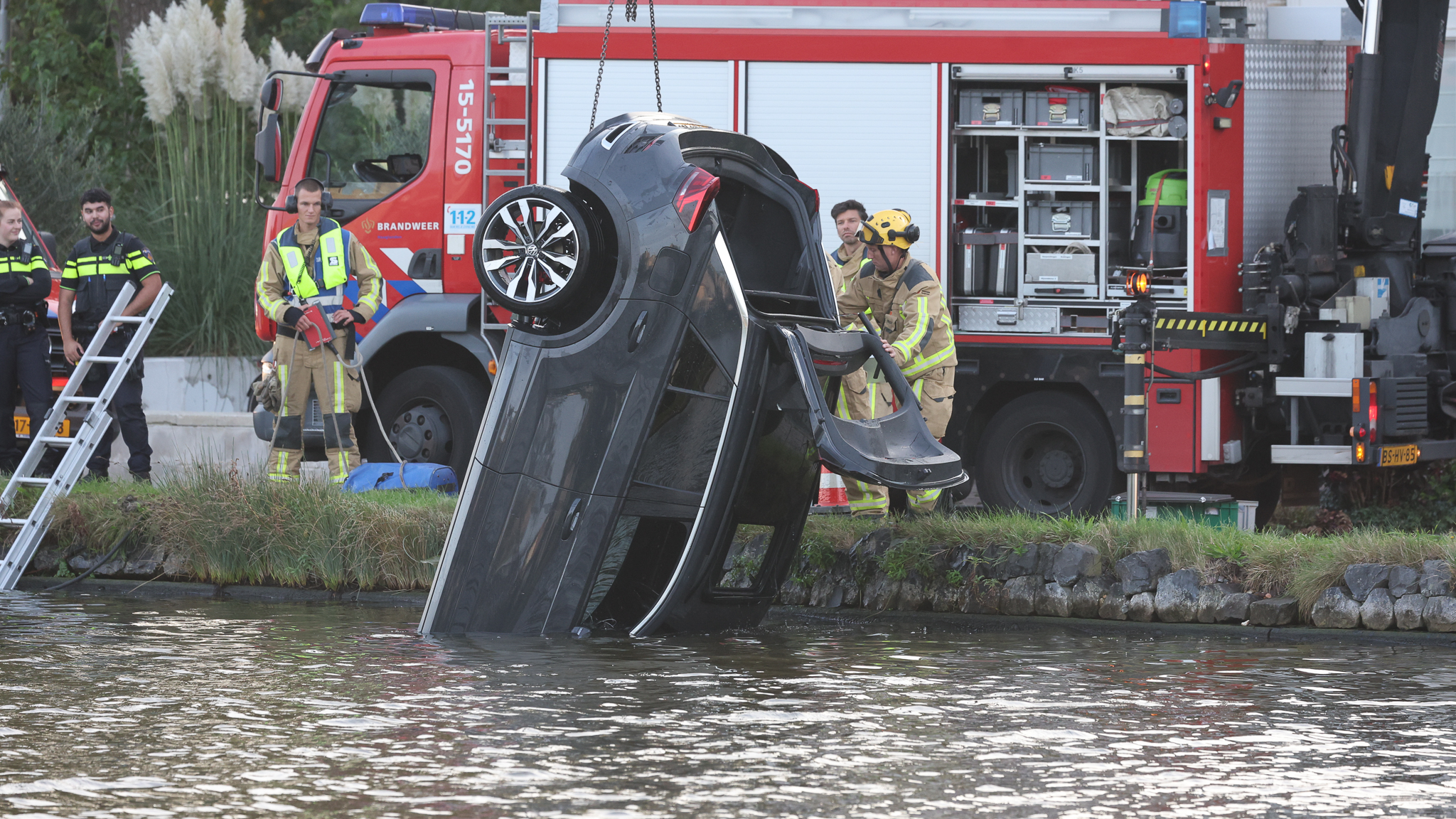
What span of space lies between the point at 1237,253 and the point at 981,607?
3.62 meters

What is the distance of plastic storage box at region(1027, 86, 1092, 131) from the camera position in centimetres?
1097

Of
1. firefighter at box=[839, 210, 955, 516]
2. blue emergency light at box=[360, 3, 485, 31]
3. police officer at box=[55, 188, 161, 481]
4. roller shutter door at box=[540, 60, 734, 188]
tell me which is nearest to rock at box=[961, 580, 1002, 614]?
firefighter at box=[839, 210, 955, 516]

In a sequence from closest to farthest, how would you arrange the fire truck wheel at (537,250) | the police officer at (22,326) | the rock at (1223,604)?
the fire truck wheel at (537,250) → the rock at (1223,604) → the police officer at (22,326)

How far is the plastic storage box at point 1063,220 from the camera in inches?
436

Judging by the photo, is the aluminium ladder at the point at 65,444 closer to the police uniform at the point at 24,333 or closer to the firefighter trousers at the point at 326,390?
the firefighter trousers at the point at 326,390

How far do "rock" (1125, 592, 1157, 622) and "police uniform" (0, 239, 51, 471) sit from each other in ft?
23.2

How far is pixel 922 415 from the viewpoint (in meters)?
8.95

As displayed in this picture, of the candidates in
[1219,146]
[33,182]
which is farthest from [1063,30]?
[33,182]

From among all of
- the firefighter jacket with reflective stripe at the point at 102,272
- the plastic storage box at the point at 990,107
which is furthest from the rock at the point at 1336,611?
the firefighter jacket with reflective stripe at the point at 102,272

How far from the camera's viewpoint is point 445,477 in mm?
10555

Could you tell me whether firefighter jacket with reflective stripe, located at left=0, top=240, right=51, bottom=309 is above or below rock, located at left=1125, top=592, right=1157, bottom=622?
above

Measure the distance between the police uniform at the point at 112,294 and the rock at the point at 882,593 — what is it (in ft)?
17.5

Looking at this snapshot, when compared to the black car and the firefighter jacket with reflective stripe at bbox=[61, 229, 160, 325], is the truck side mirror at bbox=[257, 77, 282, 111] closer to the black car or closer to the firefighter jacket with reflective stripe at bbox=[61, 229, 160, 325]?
the firefighter jacket with reflective stripe at bbox=[61, 229, 160, 325]

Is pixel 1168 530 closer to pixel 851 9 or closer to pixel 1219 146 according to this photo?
pixel 1219 146
